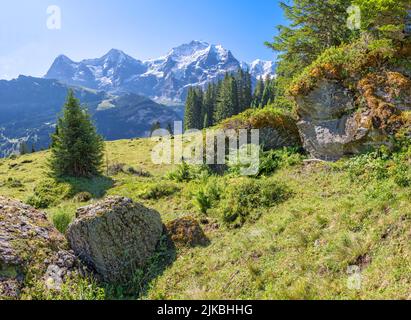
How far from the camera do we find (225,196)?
14.7m

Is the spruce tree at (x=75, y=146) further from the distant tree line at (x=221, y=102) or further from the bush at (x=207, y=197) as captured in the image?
the distant tree line at (x=221, y=102)

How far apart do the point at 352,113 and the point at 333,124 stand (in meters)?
1.01

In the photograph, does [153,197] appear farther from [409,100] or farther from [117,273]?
[409,100]

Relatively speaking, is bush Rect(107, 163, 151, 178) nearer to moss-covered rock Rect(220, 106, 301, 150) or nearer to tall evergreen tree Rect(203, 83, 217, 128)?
moss-covered rock Rect(220, 106, 301, 150)

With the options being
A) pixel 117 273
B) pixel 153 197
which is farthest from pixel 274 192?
pixel 153 197

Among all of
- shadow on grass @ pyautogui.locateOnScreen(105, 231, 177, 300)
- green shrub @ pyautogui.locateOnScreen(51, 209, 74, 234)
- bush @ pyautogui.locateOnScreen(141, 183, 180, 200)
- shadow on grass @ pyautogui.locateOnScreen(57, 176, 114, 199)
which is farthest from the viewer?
shadow on grass @ pyautogui.locateOnScreen(57, 176, 114, 199)

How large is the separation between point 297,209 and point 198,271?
4.09m

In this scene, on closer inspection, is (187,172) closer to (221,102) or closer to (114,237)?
(114,237)

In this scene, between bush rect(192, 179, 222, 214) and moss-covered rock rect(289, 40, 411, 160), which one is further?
bush rect(192, 179, 222, 214)

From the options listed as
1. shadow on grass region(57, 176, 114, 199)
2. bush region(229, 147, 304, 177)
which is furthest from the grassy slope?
shadow on grass region(57, 176, 114, 199)

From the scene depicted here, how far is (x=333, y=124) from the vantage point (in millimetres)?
15695

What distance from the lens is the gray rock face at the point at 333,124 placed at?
14.0 metres

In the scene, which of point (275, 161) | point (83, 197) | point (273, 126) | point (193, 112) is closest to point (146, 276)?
point (275, 161)

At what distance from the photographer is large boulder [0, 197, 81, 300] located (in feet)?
26.7
